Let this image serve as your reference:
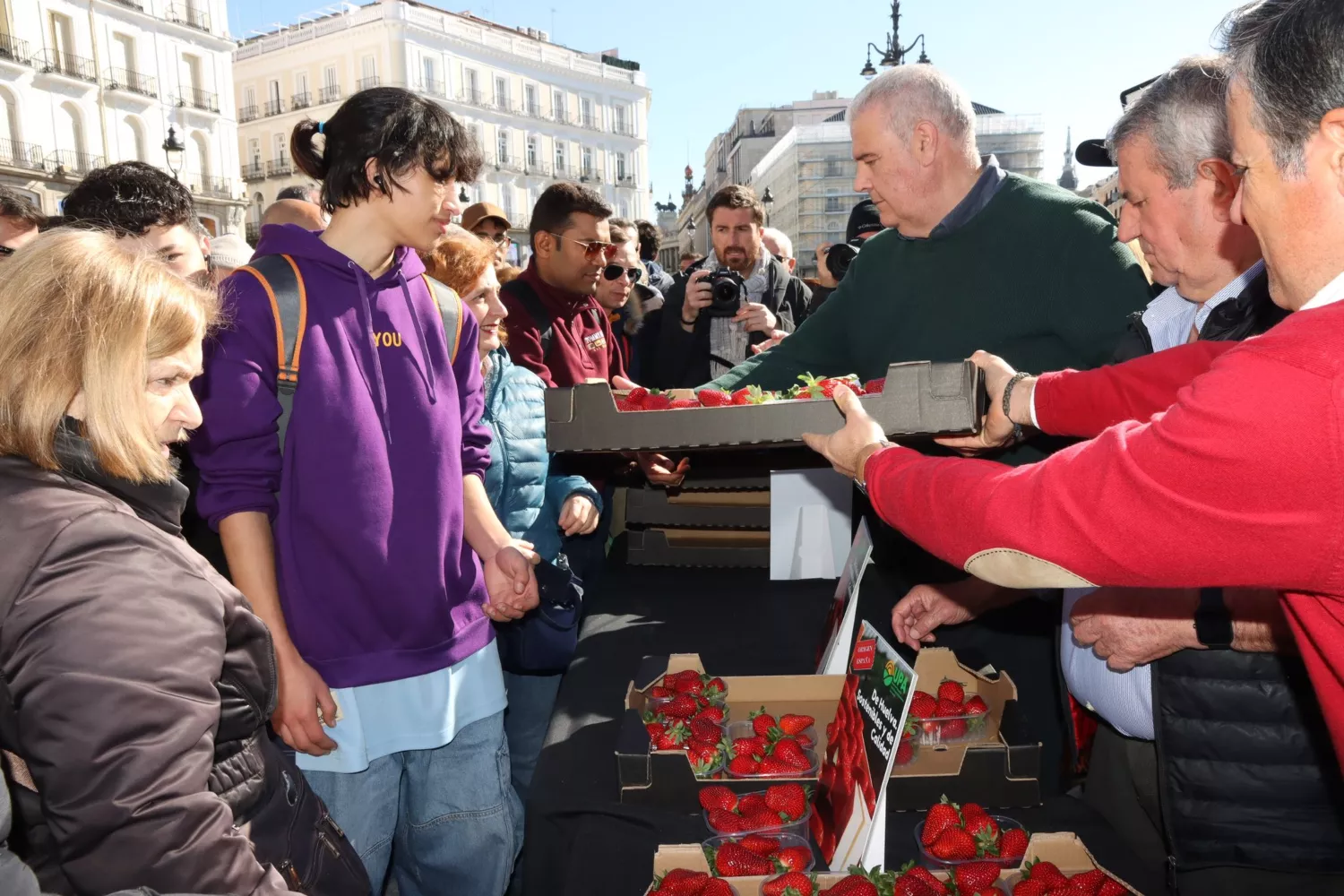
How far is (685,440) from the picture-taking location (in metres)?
1.84

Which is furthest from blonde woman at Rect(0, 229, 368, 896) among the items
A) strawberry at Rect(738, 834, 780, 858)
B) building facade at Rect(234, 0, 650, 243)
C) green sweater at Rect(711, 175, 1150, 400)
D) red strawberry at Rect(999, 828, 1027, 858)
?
building facade at Rect(234, 0, 650, 243)

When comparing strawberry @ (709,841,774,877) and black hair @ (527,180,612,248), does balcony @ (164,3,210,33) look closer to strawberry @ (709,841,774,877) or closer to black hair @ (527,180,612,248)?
black hair @ (527,180,612,248)

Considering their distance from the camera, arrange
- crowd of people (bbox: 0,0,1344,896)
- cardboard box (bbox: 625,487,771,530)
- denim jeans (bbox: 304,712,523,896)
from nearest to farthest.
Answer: crowd of people (bbox: 0,0,1344,896) < denim jeans (bbox: 304,712,523,896) < cardboard box (bbox: 625,487,771,530)

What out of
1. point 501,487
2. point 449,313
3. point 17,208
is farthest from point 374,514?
point 17,208

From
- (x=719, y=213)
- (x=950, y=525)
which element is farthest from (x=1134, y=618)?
(x=719, y=213)

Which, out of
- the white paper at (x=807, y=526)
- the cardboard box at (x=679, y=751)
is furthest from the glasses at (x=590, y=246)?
the cardboard box at (x=679, y=751)

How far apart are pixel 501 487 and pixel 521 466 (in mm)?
83

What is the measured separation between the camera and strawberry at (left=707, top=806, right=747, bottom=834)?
1.58 metres

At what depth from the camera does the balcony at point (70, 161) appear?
22906 mm

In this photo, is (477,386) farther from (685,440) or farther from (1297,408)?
(1297,408)

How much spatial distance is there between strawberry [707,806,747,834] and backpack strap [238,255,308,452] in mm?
988

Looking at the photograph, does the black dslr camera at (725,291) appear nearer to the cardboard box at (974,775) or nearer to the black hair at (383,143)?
the black hair at (383,143)

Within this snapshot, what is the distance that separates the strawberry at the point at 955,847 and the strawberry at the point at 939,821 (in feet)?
0.05

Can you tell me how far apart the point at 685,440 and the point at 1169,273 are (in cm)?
104
